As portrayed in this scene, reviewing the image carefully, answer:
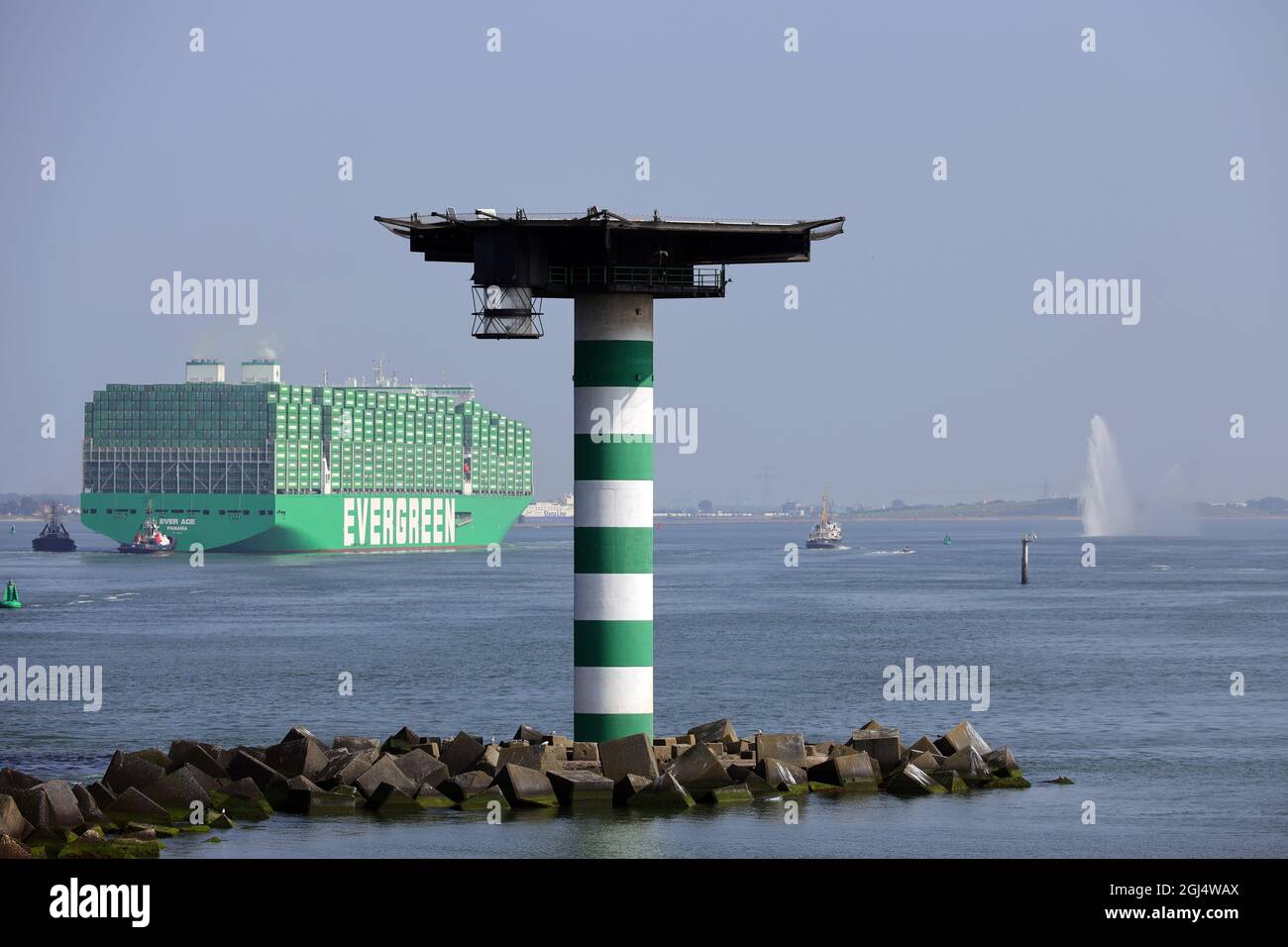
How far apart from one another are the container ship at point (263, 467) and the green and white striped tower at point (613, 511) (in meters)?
125

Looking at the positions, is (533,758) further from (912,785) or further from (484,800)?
(912,785)

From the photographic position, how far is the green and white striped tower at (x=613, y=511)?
25.7 m

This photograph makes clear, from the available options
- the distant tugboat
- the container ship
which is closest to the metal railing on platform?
the container ship

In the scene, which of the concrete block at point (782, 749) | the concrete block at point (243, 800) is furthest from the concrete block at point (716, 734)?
the concrete block at point (243, 800)

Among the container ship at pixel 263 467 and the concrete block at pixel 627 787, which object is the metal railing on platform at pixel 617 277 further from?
the container ship at pixel 263 467

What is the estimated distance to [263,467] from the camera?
151125 millimetres

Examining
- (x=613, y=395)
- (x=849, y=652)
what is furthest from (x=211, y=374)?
(x=613, y=395)

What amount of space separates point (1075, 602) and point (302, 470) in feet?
274

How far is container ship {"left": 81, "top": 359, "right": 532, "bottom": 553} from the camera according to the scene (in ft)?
493

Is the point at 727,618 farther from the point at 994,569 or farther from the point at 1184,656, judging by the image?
the point at 994,569

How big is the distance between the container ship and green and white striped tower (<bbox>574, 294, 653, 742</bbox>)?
125 meters

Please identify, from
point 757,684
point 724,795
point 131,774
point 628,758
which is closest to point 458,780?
point 628,758

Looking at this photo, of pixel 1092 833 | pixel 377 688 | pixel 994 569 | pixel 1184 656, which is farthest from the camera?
pixel 994 569
